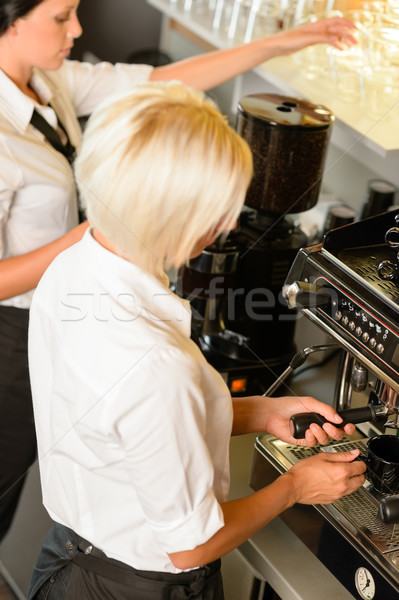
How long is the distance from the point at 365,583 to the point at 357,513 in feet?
0.32

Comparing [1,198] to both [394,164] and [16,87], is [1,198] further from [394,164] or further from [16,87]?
[394,164]

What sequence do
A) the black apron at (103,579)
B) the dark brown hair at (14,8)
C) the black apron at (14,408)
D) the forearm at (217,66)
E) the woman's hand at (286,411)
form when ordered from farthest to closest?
the forearm at (217,66)
the black apron at (14,408)
the dark brown hair at (14,8)
the woman's hand at (286,411)
the black apron at (103,579)

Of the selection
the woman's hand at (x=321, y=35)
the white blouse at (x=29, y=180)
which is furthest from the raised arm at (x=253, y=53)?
the white blouse at (x=29, y=180)

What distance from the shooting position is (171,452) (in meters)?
→ 0.80

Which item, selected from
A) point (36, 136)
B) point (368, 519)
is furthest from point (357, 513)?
point (36, 136)

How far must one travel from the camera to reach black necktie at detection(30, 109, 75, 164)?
148cm

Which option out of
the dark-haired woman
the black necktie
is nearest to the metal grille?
the dark-haired woman

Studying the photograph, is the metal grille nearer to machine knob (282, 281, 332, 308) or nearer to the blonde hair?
machine knob (282, 281, 332, 308)

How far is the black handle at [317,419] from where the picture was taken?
1057mm

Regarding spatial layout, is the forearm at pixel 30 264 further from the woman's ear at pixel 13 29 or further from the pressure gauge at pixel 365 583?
the pressure gauge at pixel 365 583

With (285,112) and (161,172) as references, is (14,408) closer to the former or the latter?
(285,112)

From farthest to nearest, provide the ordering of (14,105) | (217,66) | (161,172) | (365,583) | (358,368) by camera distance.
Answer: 1. (217,66)
2. (14,105)
3. (358,368)
4. (365,583)
5. (161,172)

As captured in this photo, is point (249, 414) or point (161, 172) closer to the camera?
point (161, 172)

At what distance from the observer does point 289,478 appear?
1.00 m
